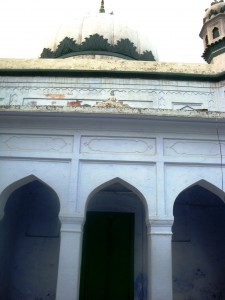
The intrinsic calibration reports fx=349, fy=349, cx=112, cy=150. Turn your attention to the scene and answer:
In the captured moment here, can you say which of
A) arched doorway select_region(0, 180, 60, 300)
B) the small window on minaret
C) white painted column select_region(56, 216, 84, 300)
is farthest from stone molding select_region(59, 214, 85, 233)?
the small window on minaret

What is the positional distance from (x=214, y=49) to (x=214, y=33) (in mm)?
745

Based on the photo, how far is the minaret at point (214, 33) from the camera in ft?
31.3

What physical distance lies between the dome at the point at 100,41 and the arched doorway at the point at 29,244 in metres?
4.99

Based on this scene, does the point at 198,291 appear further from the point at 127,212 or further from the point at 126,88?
the point at 126,88

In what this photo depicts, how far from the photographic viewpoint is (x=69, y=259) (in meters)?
5.36

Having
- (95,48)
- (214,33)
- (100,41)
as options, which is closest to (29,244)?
(95,48)

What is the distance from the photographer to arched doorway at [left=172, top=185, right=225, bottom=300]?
6762mm

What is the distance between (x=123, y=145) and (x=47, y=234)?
97.7 inches

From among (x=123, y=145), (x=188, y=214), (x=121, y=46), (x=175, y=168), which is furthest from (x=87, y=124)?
(x=121, y=46)

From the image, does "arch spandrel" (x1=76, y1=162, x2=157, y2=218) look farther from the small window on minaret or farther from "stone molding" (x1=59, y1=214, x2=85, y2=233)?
the small window on minaret

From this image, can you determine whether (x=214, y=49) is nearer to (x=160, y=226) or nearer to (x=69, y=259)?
(x=160, y=226)

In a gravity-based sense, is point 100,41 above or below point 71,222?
above

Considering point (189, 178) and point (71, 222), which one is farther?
point (189, 178)

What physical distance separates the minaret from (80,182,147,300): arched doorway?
15.8ft
